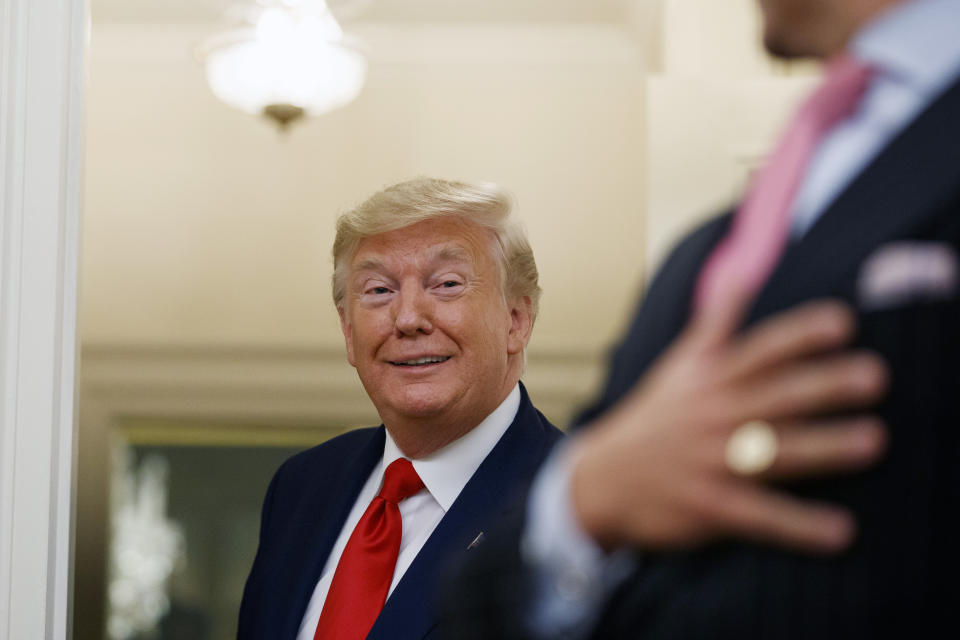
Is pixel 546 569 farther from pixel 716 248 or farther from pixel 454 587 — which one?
pixel 716 248

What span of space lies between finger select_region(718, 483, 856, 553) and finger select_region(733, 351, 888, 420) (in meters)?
0.04

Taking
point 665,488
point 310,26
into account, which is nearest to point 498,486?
point 665,488

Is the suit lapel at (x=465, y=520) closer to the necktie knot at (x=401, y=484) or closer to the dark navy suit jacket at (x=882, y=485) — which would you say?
the necktie knot at (x=401, y=484)

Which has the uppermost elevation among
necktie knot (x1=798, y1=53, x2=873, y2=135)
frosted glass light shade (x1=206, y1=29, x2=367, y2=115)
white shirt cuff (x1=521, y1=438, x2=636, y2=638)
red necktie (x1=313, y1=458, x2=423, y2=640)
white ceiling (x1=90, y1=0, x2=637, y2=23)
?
white ceiling (x1=90, y1=0, x2=637, y2=23)

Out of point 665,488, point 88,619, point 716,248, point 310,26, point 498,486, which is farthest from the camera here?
point 88,619

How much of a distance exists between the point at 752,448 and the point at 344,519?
1.14 metres

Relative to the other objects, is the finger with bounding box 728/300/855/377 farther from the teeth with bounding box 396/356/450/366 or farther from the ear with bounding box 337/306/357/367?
the ear with bounding box 337/306/357/367

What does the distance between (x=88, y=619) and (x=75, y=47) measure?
293 centimetres

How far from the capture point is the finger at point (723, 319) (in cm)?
50

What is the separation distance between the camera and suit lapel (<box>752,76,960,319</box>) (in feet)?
1.57

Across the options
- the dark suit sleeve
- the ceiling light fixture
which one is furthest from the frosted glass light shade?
the dark suit sleeve

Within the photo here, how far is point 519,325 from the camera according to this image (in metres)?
1.65

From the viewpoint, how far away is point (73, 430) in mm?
1210

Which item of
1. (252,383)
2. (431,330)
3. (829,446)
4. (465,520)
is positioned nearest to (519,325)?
(431,330)
